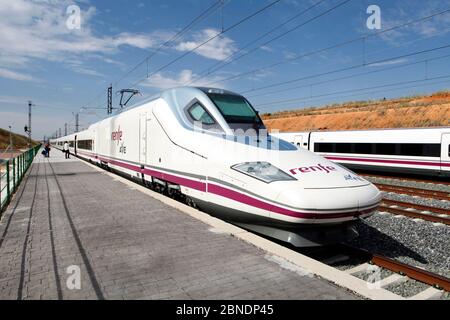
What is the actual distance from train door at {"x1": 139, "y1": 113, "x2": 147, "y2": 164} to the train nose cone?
599cm

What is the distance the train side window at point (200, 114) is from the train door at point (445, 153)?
1311 cm

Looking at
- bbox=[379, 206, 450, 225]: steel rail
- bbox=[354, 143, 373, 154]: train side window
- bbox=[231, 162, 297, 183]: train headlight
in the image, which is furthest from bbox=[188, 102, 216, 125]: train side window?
bbox=[354, 143, 373, 154]: train side window

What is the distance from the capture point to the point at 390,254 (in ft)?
19.4

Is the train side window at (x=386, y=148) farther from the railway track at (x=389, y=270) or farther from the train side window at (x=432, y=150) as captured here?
the railway track at (x=389, y=270)

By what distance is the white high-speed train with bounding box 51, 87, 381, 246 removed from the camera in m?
4.77

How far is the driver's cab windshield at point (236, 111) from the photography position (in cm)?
680

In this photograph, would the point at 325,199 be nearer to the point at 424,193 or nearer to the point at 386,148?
the point at 424,193

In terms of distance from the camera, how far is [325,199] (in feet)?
15.3

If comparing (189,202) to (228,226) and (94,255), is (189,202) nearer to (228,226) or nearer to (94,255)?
(228,226)

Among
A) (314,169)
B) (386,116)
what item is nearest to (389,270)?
(314,169)

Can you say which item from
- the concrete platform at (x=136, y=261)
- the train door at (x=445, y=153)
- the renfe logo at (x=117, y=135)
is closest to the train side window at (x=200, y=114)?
the concrete platform at (x=136, y=261)

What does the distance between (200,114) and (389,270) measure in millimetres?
4410
